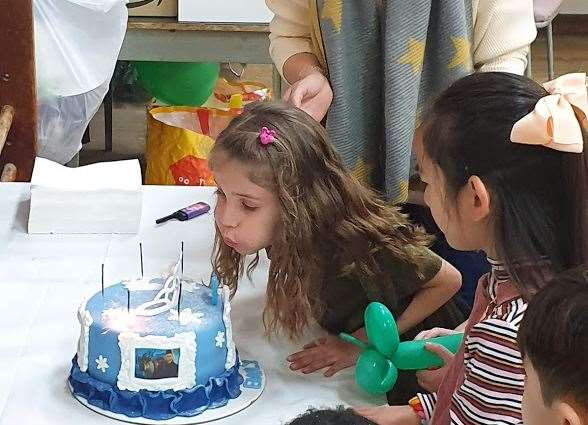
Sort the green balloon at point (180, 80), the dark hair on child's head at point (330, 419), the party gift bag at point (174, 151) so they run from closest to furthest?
the dark hair on child's head at point (330, 419) → the party gift bag at point (174, 151) → the green balloon at point (180, 80)

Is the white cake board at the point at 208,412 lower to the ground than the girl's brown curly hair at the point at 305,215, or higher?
lower

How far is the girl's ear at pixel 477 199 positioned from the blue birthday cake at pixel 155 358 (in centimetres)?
34

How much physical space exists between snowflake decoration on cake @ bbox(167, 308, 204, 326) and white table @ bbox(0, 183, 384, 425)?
0.40ft

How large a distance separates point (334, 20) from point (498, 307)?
1.86ft

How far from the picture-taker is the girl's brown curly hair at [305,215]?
1.25 m

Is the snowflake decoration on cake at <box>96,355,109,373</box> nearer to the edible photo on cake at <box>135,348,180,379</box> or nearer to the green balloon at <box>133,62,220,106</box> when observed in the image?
the edible photo on cake at <box>135,348,180,379</box>

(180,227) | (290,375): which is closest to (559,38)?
(180,227)

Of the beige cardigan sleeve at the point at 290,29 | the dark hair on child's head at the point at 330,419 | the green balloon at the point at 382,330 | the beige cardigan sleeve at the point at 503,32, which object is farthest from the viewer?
the beige cardigan sleeve at the point at 290,29

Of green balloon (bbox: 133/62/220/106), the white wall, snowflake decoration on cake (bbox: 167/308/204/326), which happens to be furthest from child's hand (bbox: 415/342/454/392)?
the white wall

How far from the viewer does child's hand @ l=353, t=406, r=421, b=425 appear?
42.4 inches

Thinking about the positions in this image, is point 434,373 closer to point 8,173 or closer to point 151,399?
point 151,399

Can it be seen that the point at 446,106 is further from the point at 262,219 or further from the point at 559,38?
the point at 559,38

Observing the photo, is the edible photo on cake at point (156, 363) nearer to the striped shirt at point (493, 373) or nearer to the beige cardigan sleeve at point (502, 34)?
the striped shirt at point (493, 373)

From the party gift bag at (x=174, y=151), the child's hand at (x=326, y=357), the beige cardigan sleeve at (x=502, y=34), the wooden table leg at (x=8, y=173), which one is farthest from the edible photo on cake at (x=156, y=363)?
the party gift bag at (x=174, y=151)
